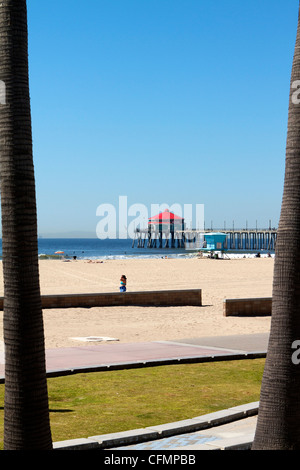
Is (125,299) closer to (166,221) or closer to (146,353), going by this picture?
(146,353)

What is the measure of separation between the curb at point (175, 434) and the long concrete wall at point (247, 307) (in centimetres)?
1279

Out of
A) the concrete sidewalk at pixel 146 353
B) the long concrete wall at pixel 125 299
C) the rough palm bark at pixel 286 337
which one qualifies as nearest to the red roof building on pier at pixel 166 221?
the long concrete wall at pixel 125 299

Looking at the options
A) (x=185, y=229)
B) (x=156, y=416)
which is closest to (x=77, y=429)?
(x=156, y=416)

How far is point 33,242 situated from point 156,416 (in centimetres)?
396

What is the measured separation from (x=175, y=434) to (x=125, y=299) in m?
15.8

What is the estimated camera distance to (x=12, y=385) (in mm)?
5070

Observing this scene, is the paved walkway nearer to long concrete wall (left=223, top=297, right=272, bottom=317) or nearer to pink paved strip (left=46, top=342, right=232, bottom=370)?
pink paved strip (left=46, top=342, right=232, bottom=370)

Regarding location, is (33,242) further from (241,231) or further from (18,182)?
(241,231)

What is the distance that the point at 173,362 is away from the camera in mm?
12172

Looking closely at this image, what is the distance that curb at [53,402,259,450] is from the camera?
6.53 meters

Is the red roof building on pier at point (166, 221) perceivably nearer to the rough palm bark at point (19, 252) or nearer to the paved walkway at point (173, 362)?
the paved walkway at point (173, 362)

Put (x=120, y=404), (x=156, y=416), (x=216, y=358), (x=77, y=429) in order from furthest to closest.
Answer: (x=216, y=358) < (x=120, y=404) < (x=156, y=416) < (x=77, y=429)

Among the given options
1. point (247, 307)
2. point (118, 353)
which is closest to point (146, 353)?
point (118, 353)

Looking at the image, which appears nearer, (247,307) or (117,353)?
(117,353)
